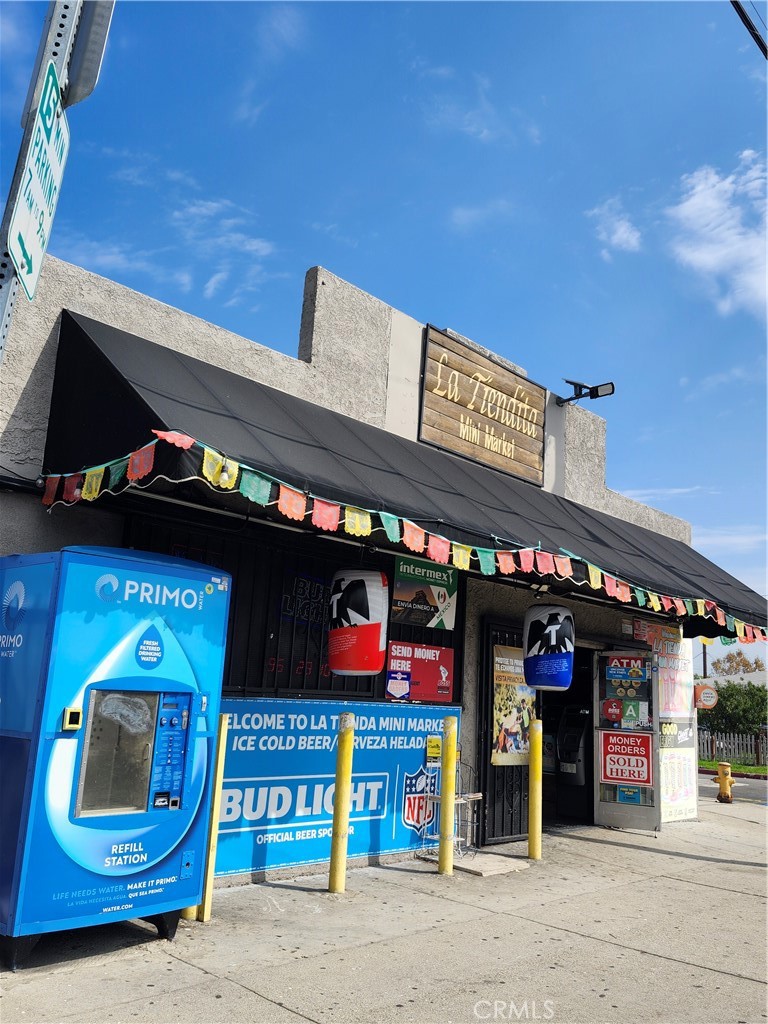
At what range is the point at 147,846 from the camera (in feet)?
16.9

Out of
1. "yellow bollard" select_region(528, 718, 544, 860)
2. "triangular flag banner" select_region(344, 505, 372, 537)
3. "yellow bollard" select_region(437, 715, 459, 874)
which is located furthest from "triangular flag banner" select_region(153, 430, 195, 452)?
"yellow bollard" select_region(528, 718, 544, 860)

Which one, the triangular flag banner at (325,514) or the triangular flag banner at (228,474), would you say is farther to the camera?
the triangular flag banner at (325,514)

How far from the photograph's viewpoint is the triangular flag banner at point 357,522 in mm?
6156

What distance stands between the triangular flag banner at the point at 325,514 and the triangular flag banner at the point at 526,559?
2.21 meters

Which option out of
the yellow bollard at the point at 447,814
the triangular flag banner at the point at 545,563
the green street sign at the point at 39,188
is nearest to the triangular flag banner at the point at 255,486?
the green street sign at the point at 39,188

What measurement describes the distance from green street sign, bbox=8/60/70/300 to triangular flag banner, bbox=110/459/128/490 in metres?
1.99

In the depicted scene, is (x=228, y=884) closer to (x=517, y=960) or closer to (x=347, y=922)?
(x=347, y=922)

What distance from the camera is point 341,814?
6805 millimetres

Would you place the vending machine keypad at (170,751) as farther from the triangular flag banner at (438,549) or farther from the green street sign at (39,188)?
the green street sign at (39,188)

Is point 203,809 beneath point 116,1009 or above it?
above

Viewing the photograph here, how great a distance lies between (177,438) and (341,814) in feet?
11.6

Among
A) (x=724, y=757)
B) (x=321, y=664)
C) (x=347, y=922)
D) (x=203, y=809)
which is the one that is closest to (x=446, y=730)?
(x=321, y=664)

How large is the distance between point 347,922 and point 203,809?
4.77ft

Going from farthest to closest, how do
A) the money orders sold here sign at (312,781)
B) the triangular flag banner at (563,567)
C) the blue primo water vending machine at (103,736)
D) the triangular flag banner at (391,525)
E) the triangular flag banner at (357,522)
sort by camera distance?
1. the triangular flag banner at (563,567)
2. the money orders sold here sign at (312,781)
3. the triangular flag banner at (391,525)
4. the triangular flag banner at (357,522)
5. the blue primo water vending machine at (103,736)
